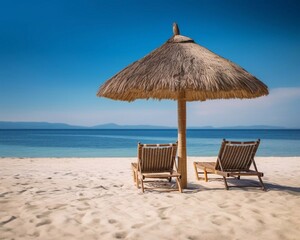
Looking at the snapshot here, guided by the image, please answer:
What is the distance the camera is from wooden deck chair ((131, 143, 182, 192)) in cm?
487

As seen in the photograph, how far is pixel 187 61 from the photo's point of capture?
5.04 meters

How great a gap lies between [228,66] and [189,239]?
128 inches

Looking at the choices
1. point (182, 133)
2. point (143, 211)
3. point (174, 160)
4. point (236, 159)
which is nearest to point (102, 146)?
point (182, 133)

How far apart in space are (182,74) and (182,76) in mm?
57

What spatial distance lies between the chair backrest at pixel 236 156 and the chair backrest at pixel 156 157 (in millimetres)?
808

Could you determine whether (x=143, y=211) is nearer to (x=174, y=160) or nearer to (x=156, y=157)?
(x=156, y=157)

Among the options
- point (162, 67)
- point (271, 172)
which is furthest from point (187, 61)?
point (271, 172)

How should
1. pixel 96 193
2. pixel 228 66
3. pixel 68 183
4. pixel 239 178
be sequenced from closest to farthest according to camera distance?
pixel 96 193 < pixel 228 66 < pixel 68 183 < pixel 239 178

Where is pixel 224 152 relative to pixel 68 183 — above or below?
above

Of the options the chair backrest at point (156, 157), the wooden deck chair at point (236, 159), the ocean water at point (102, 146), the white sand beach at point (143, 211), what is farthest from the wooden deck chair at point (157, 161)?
the ocean water at point (102, 146)

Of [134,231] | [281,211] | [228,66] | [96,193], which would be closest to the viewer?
[134,231]

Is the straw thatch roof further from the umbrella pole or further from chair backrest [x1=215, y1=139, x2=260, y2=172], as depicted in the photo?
chair backrest [x1=215, y1=139, x2=260, y2=172]

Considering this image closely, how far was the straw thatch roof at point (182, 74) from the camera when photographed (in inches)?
183

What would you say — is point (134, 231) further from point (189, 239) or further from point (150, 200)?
point (150, 200)
